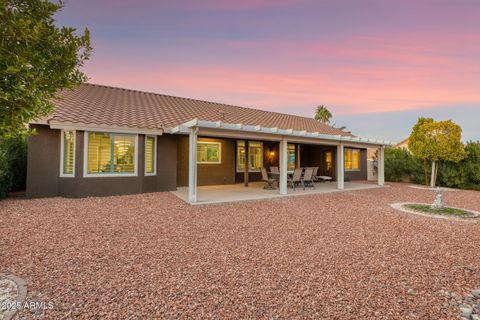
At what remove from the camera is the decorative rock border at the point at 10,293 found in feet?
7.36

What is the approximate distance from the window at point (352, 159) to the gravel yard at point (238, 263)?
1149 centimetres

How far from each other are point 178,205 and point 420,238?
21.6ft

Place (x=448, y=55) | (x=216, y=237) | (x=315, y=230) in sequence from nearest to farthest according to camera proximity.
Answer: (x=216, y=237), (x=315, y=230), (x=448, y=55)

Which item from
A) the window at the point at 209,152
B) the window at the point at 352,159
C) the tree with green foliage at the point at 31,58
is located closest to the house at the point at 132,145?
the window at the point at 209,152

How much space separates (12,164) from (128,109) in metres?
5.05

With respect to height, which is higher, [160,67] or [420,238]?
→ [160,67]

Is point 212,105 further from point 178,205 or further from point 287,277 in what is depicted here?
point 287,277

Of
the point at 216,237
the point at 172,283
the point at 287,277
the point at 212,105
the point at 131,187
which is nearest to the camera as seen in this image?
the point at 172,283

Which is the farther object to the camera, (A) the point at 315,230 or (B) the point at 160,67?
(B) the point at 160,67

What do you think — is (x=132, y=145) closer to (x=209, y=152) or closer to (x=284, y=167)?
(x=209, y=152)

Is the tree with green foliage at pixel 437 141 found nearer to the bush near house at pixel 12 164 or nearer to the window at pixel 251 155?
the window at pixel 251 155

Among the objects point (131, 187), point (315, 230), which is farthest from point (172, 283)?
point (131, 187)

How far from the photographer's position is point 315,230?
5.18 meters

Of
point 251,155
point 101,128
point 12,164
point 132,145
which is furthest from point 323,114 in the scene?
point 12,164
